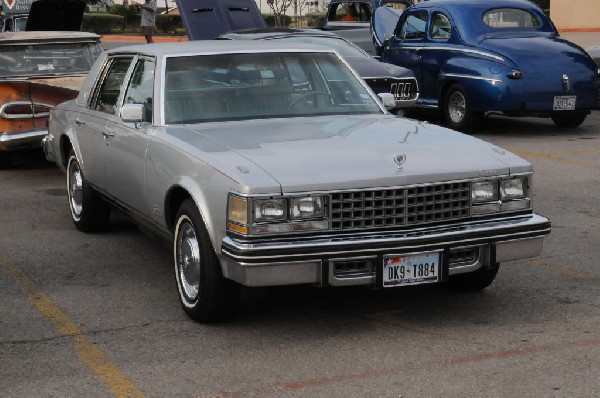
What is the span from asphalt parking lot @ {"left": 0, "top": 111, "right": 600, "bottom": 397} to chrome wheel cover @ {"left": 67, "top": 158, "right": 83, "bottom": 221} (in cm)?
47

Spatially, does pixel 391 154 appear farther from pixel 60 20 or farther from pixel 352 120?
pixel 60 20

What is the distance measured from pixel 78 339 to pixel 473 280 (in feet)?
7.69

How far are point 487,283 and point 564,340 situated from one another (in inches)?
37.6

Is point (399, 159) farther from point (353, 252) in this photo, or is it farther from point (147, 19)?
point (147, 19)

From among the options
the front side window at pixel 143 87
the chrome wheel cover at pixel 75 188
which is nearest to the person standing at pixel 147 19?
the chrome wheel cover at pixel 75 188

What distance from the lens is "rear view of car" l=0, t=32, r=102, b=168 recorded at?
1150 cm

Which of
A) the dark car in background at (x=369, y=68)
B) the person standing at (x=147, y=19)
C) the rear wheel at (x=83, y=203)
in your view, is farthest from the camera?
the person standing at (x=147, y=19)

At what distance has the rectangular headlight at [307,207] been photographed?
5.54 meters

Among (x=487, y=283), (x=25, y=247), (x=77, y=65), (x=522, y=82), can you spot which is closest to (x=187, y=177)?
(x=487, y=283)

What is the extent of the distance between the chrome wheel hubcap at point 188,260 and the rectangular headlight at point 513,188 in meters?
1.68

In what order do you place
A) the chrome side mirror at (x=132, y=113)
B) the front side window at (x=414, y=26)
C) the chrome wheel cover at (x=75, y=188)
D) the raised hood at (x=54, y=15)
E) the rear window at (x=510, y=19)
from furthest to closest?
the raised hood at (x=54, y=15)
the front side window at (x=414, y=26)
the rear window at (x=510, y=19)
the chrome wheel cover at (x=75, y=188)
the chrome side mirror at (x=132, y=113)

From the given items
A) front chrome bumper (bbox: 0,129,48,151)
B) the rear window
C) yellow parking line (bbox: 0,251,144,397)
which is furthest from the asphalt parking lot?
the rear window

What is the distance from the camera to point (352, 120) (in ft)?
23.0

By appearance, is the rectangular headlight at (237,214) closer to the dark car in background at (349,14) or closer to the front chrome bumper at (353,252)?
the front chrome bumper at (353,252)
